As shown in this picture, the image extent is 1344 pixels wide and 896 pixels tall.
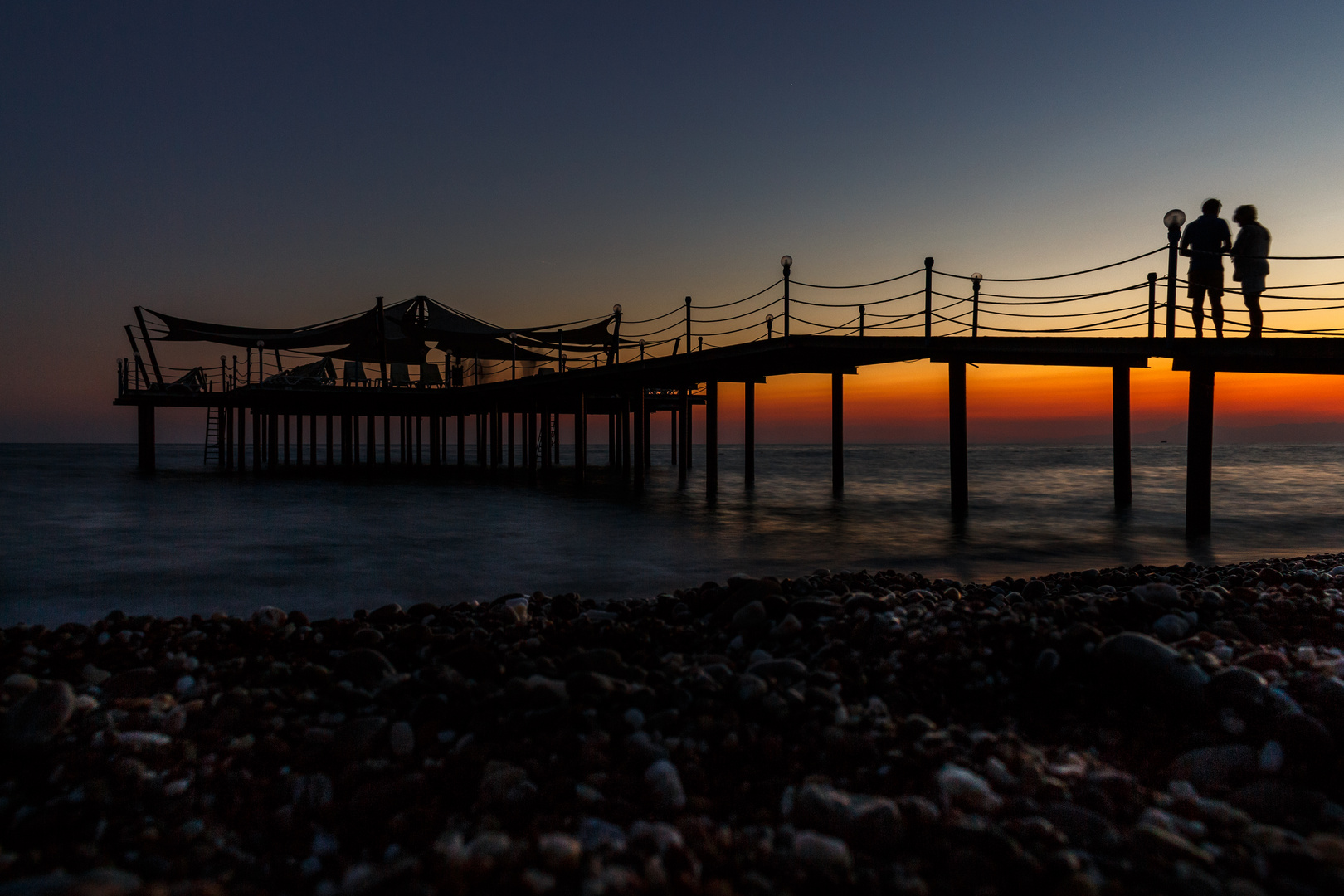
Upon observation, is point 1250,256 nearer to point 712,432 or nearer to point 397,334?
point 712,432

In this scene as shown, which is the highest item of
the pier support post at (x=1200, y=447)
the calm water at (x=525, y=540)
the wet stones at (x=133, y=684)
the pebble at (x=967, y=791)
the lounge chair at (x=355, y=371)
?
the lounge chair at (x=355, y=371)

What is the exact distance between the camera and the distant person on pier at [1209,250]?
29.9 feet

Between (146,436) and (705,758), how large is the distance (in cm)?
3624

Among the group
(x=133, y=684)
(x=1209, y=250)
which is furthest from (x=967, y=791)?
(x=1209, y=250)

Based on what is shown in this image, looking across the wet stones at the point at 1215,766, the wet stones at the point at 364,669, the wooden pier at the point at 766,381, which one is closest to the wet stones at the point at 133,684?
the wet stones at the point at 364,669

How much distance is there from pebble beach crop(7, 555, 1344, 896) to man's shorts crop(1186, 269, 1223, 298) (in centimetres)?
644

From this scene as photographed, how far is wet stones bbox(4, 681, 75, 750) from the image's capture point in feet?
9.51

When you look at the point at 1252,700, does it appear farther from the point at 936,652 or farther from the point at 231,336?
the point at 231,336

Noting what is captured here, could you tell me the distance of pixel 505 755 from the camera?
285 cm

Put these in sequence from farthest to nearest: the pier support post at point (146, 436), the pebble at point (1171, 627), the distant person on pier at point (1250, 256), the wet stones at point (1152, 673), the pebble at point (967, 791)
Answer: the pier support post at point (146, 436) < the distant person on pier at point (1250, 256) < the pebble at point (1171, 627) < the wet stones at point (1152, 673) < the pebble at point (967, 791)

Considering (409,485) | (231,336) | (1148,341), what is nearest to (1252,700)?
(1148,341)

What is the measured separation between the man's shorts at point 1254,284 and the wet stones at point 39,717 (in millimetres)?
11770

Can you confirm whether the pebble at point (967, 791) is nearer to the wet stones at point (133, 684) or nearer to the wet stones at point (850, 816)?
the wet stones at point (850, 816)

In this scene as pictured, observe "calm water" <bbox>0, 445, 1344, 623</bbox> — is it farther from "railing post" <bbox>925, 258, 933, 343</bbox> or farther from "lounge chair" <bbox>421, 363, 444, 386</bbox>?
"lounge chair" <bbox>421, 363, 444, 386</bbox>
